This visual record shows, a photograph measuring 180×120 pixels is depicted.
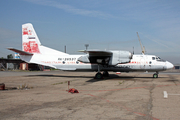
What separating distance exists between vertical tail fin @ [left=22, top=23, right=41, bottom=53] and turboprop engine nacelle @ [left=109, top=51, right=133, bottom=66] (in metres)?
13.1

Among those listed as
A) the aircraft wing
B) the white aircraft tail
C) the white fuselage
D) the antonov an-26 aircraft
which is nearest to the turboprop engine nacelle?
the antonov an-26 aircraft

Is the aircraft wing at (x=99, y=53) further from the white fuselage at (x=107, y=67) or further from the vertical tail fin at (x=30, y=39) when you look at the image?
the vertical tail fin at (x=30, y=39)

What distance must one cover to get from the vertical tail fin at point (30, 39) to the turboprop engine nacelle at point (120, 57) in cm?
1311

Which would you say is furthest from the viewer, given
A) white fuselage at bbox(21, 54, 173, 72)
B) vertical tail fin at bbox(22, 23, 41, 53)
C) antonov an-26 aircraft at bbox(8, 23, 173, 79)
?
vertical tail fin at bbox(22, 23, 41, 53)

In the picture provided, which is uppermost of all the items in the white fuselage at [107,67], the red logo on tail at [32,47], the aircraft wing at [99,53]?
the red logo on tail at [32,47]

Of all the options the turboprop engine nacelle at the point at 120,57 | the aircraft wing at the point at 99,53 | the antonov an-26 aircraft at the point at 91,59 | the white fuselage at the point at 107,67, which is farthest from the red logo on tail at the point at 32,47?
the turboprop engine nacelle at the point at 120,57

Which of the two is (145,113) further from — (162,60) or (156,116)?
(162,60)

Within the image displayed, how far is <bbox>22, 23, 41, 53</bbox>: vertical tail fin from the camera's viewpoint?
92.6 ft

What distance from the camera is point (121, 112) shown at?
7.18m

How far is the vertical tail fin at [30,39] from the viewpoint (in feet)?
92.6

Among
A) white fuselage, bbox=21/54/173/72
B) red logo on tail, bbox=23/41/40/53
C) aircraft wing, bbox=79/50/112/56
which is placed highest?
red logo on tail, bbox=23/41/40/53

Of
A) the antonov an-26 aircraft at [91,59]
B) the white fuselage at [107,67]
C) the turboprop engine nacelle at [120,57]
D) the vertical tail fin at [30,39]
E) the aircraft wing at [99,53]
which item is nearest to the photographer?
the aircraft wing at [99,53]

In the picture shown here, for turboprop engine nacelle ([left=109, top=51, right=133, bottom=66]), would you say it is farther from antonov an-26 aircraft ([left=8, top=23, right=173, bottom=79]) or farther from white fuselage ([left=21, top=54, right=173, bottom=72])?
white fuselage ([left=21, top=54, right=173, bottom=72])

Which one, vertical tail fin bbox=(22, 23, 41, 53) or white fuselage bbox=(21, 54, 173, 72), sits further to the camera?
vertical tail fin bbox=(22, 23, 41, 53)
